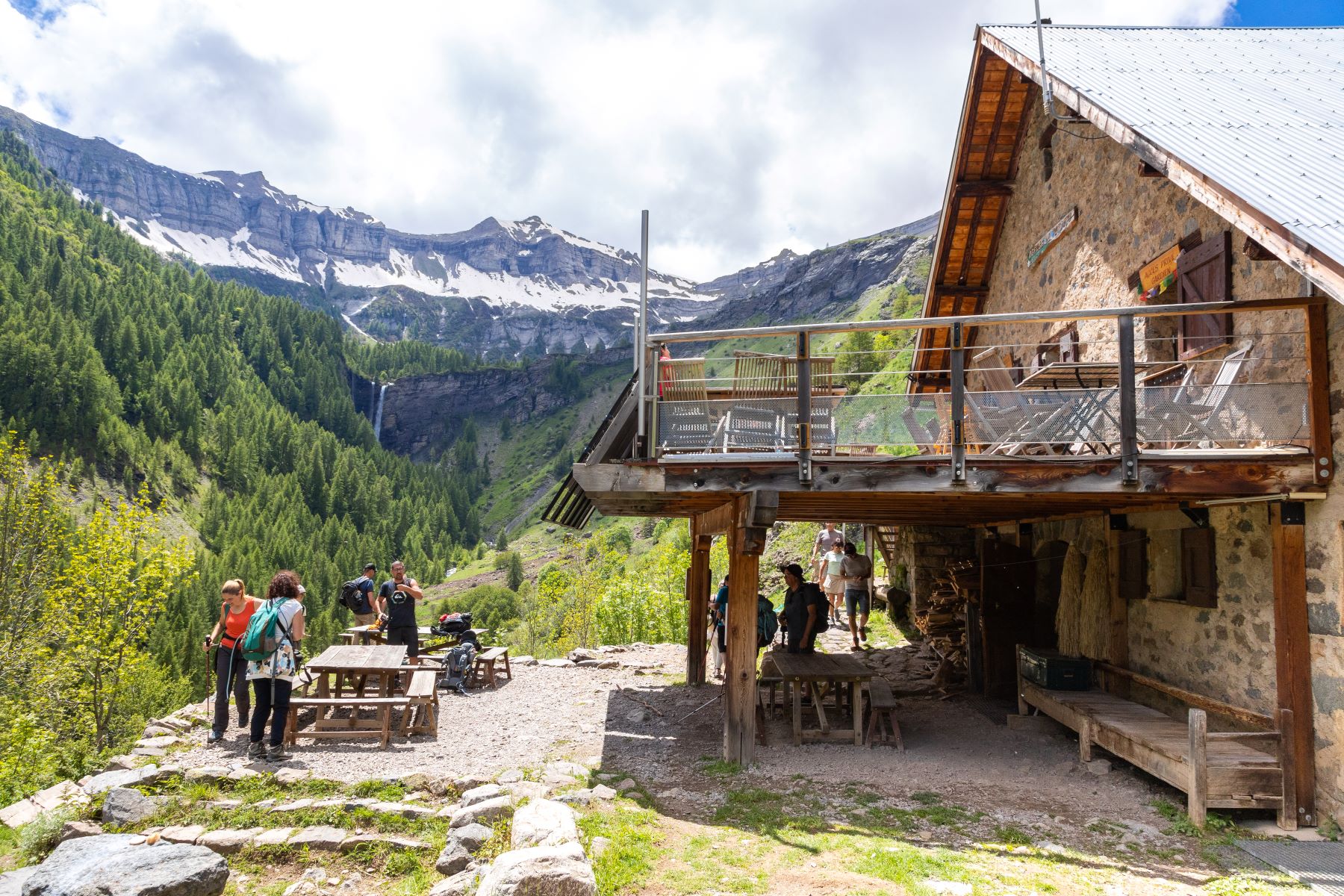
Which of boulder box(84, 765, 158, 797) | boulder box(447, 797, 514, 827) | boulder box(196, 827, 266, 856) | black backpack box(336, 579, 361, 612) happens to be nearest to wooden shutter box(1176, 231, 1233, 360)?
boulder box(447, 797, 514, 827)

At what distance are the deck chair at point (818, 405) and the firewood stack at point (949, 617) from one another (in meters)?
6.41

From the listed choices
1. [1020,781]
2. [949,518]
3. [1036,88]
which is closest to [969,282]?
[1036,88]

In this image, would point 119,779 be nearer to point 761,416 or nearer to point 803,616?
point 761,416

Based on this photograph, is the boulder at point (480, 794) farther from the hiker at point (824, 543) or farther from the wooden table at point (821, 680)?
the hiker at point (824, 543)

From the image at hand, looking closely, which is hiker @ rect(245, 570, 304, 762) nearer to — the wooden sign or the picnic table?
the picnic table

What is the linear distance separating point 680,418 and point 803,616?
157 inches

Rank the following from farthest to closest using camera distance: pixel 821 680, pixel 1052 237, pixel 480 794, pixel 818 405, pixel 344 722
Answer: pixel 1052 237 < pixel 344 722 < pixel 821 680 < pixel 818 405 < pixel 480 794

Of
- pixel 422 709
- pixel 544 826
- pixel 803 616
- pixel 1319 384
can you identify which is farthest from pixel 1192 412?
pixel 422 709

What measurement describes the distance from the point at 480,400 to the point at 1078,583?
155 m

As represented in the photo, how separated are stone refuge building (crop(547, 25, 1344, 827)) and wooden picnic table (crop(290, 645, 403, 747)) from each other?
8.99ft

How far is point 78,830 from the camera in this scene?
710 cm

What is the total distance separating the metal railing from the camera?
6.84 metres

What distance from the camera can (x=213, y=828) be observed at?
6.94 meters

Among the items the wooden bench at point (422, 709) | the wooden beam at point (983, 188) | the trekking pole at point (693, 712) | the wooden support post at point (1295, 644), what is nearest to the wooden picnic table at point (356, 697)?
the wooden bench at point (422, 709)
